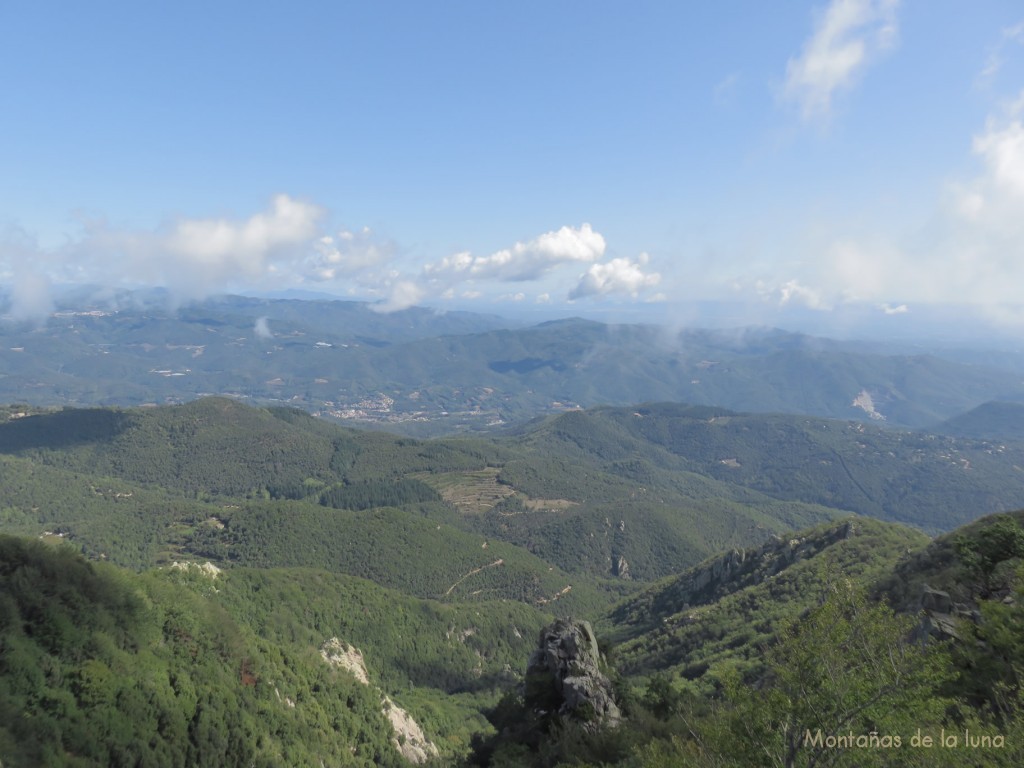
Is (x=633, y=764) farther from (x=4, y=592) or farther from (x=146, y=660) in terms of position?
(x=4, y=592)

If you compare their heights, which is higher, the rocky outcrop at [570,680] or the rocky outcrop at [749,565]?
the rocky outcrop at [570,680]

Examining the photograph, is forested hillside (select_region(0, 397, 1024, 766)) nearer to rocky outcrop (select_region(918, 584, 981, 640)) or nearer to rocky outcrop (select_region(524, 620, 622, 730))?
rocky outcrop (select_region(918, 584, 981, 640))

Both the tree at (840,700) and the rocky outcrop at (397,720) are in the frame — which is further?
the rocky outcrop at (397,720)

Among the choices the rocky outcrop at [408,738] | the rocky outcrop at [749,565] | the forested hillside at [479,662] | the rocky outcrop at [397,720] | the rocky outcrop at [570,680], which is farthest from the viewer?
the rocky outcrop at [749,565]

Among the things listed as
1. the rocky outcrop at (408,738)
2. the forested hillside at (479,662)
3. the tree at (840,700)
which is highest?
the tree at (840,700)

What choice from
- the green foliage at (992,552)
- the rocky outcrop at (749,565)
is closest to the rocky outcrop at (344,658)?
the rocky outcrop at (749,565)

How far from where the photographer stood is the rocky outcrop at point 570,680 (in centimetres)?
4362

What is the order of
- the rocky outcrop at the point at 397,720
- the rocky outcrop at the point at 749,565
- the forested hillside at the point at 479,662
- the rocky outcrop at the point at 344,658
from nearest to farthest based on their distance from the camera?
the forested hillside at the point at 479,662 < the rocky outcrop at the point at 397,720 < the rocky outcrop at the point at 344,658 < the rocky outcrop at the point at 749,565

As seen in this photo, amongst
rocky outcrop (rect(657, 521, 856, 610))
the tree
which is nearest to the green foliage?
the tree

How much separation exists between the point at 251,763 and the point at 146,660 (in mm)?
13387

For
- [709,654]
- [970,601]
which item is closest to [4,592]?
[970,601]

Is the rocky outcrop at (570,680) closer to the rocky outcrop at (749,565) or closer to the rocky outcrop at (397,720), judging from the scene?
the rocky outcrop at (397,720)

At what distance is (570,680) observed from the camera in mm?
45625

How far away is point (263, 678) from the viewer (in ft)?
200
